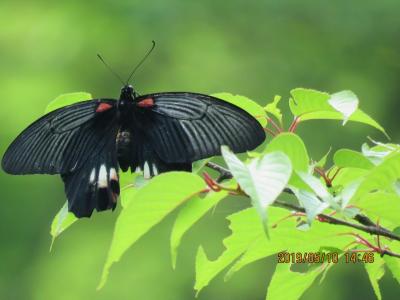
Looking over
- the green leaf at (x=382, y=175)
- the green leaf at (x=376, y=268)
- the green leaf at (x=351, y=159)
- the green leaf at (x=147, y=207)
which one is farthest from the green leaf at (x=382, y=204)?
the green leaf at (x=376, y=268)

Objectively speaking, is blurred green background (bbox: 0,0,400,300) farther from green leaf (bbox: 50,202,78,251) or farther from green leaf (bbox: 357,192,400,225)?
green leaf (bbox: 357,192,400,225)

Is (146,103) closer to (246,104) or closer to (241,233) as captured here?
(246,104)

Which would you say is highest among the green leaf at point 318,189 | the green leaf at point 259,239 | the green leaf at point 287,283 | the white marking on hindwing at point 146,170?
the green leaf at point 318,189

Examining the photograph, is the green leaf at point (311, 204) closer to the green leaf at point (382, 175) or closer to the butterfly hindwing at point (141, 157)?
the green leaf at point (382, 175)

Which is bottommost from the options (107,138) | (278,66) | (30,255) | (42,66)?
(30,255)

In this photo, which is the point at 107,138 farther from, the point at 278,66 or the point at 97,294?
the point at 278,66

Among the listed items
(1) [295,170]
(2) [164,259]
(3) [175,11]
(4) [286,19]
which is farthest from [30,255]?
(1) [295,170]

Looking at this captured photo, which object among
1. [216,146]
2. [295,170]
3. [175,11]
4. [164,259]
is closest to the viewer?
[295,170]
